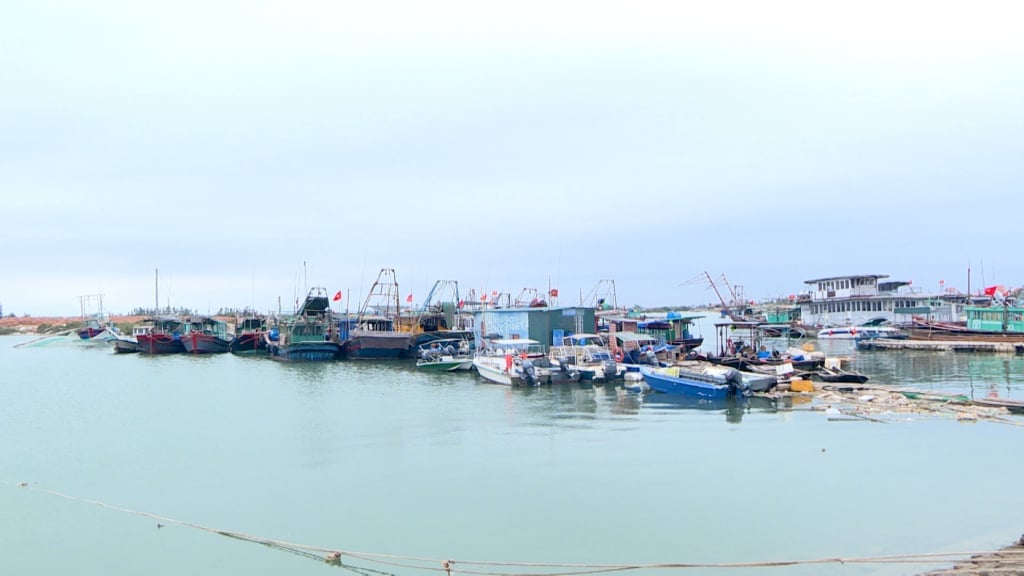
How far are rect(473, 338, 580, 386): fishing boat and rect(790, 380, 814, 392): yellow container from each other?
9.74 metres

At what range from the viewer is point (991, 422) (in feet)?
73.0

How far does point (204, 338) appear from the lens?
64500 mm

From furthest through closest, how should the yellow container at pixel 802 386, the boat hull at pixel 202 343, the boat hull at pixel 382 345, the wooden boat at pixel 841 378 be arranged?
the boat hull at pixel 202 343, the boat hull at pixel 382 345, the wooden boat at pixel 841 378, the yellow container at pixel 802 386

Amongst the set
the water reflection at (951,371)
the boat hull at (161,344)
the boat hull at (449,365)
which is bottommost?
the water reflection at (951,371)

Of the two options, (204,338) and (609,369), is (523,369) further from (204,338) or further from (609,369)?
(204,338)

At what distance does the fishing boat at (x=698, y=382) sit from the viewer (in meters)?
28.2


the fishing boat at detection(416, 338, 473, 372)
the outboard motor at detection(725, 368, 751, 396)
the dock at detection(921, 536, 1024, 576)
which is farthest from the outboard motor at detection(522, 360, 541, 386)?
the dock at detection(921, 536, 1024, 576)

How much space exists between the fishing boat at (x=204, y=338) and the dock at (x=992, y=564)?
6462 centimetres

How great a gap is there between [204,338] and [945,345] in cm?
6226

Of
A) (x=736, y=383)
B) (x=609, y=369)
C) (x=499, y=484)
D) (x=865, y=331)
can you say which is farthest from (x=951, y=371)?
(x=499, y=484)

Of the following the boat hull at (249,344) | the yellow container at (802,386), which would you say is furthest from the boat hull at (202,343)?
the yellow container at (802,386)

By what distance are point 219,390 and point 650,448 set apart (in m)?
25.4

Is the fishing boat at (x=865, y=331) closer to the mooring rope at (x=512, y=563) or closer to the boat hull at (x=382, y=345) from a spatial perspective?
the boat hull at (x=382, y=345)

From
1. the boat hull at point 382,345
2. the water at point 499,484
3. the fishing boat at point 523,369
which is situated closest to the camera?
the water at point 499,484
